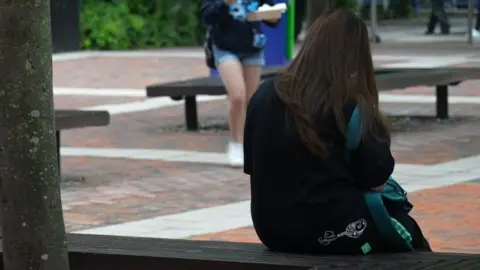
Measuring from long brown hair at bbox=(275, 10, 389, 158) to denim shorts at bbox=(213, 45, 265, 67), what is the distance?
5096 millimetres

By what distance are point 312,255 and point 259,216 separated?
0.23m

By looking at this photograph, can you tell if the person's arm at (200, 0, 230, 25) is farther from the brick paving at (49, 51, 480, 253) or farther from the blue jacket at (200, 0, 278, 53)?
the brick paving at (49, 51, 480, 253)

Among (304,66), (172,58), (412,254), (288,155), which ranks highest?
(304,66)

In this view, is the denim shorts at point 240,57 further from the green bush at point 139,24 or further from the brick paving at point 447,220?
the green bush at point 139,24

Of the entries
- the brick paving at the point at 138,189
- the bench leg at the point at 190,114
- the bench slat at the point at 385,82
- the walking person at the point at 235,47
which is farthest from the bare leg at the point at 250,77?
the bench leg at the point at 190,114

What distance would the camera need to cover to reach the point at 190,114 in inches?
484

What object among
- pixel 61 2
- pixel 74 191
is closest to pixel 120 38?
pixel 61 2

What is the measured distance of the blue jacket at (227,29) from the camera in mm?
9406

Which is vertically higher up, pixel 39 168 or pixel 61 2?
pixel 39 168

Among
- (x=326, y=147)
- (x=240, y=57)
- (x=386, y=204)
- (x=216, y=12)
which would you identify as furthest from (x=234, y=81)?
(x=326, y=147)

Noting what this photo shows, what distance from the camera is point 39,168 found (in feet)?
12.4

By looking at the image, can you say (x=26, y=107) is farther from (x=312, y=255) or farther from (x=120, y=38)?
(x=120, y=38)

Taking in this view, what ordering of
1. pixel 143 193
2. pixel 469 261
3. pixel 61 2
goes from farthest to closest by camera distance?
1. pixel 61 2
2. pixel 143 193
3. pixel 469 261

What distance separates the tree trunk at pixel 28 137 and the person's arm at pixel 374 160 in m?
1.05
